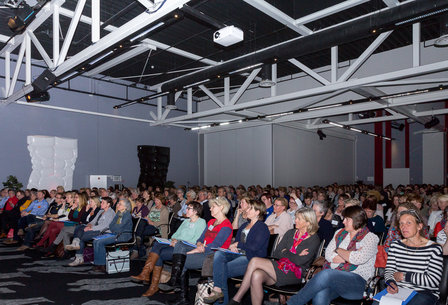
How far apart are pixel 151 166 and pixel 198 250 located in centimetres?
1043

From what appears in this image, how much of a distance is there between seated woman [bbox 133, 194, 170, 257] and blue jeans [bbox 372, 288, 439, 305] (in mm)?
4015

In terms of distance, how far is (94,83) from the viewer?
42.1ft

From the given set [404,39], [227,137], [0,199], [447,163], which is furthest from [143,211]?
[447,163]

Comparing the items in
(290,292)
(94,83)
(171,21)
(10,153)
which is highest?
(94,83)

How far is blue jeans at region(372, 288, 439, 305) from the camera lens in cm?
260

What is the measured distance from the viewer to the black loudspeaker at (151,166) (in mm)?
13898

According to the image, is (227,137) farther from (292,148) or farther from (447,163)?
(447,163)

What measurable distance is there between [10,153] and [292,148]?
10956 mm

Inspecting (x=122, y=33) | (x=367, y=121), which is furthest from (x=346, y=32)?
(x=367, y=121)

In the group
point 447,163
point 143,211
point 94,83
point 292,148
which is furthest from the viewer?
point 447,163

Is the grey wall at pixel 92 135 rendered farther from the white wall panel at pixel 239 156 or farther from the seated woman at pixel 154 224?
the seated woman at pixel 154 224

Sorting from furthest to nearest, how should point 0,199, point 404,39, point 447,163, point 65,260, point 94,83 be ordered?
point 447,163
point 94,83
point 0,199
point 404,39
point 65,260

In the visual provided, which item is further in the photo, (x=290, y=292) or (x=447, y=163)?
(x=447, y=163)

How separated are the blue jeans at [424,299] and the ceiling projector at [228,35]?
3.97 m
